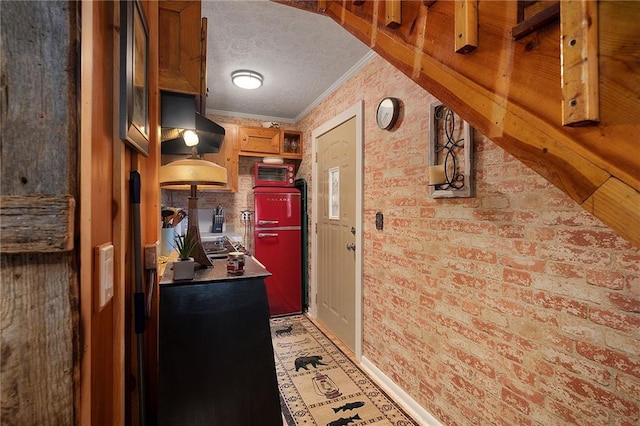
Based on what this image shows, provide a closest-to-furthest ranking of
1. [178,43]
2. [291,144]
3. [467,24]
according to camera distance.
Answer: [467,24] < [178,43] < [291,144]

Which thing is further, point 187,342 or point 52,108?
point 187,342

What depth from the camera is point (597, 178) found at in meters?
0.61

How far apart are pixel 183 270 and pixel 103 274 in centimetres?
80

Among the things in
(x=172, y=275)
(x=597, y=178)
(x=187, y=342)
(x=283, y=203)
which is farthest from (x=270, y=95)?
(x=597, y=178)

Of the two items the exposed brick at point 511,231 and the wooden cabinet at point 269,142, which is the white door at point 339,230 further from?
the exposed brick at point 511,231

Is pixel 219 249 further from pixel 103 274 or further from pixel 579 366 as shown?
pixel 579 366

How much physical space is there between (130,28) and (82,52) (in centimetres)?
35

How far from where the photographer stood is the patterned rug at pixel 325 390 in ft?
6.53

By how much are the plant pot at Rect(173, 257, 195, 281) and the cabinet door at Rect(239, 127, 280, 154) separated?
2.68 m

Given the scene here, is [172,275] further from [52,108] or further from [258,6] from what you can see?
[258,6]

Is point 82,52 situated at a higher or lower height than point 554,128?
higher

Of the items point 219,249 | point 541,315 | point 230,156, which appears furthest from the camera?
point 230,156

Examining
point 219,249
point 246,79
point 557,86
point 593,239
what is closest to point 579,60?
point 557,86

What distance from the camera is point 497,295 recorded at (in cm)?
147
